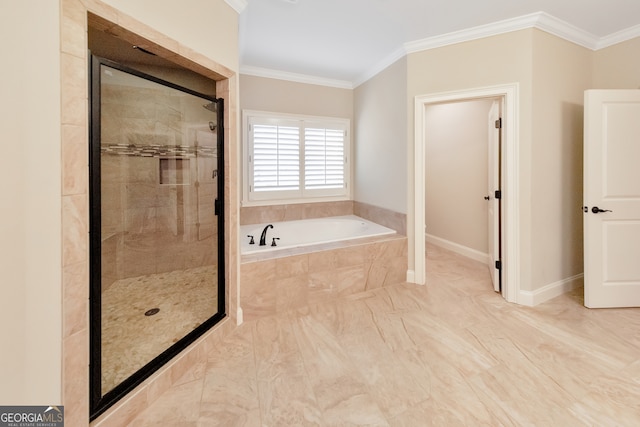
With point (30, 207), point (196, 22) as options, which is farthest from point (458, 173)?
point (30, 207)

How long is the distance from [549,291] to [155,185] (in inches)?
156

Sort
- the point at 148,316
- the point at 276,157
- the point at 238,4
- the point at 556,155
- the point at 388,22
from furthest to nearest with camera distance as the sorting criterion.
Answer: the point at 276,157
the point at 556,155
the point at 388,22
the point at 148,316
the point at 238,4

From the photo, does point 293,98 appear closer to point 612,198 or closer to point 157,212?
point 157,212

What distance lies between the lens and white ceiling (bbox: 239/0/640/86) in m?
2.23

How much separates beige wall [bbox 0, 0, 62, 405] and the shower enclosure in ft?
1.36

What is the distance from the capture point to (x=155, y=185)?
2.79 metres

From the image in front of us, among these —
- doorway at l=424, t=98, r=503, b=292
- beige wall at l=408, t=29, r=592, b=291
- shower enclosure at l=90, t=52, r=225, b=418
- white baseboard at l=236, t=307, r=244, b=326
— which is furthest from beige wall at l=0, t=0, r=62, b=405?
doorway at l=424, t=98, r=503, b=292

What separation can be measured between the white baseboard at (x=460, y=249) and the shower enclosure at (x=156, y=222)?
340 cm

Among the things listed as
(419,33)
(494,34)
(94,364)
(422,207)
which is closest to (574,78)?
(494,34)

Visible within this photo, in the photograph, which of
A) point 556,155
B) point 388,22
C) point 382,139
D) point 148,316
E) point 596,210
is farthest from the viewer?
point 382,139

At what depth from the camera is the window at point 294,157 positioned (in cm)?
354

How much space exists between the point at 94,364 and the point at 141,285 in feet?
4.84

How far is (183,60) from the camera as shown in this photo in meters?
1.67

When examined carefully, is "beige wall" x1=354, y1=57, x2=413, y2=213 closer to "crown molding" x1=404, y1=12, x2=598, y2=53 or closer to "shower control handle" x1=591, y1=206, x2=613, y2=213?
"crown molding" x1=404, y1=12, x2=598, y2=53
